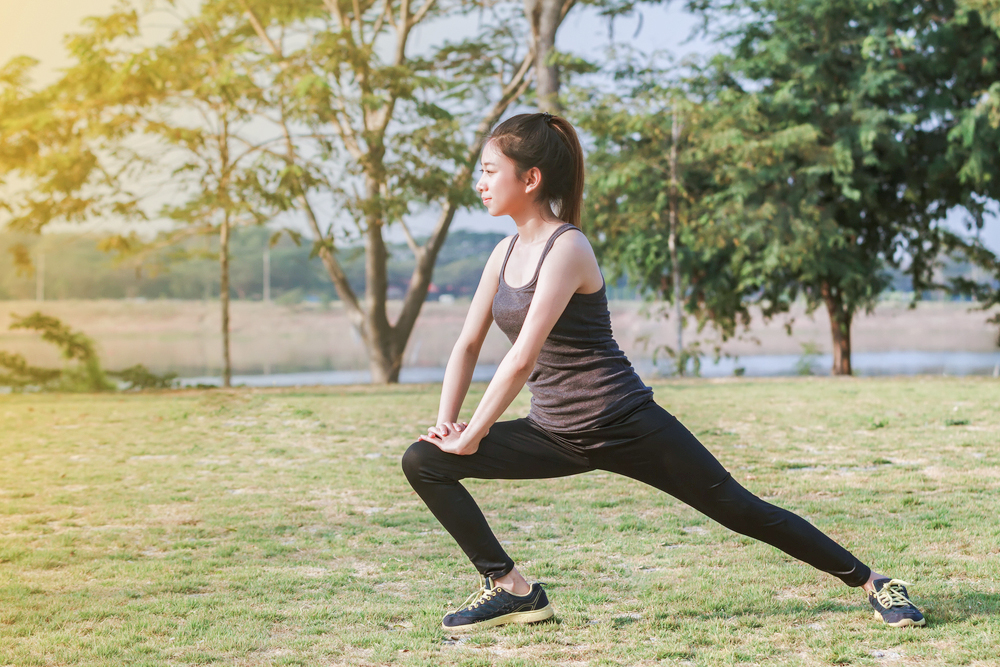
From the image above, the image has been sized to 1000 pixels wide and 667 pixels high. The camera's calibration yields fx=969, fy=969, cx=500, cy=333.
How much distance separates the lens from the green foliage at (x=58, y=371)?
51.2 feet

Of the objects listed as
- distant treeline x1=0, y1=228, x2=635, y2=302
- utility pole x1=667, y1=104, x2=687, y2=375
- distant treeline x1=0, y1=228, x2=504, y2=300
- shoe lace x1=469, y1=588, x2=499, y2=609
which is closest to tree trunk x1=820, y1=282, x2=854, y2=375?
distant treeline x1=0, y1=228, x2=635, y2=302

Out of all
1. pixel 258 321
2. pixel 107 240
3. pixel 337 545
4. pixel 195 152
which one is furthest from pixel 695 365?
pixel 258 321

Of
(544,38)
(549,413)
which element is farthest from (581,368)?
(544,38)

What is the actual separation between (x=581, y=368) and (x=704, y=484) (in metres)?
0.54

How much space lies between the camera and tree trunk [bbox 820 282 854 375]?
19.9 metres

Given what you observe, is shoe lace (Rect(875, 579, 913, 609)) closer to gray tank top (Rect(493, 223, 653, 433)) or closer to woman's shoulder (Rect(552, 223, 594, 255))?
gray tank top (Rect(493, 223, 653, 433))

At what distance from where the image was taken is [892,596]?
3.20m

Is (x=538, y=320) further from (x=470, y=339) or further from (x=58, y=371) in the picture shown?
(x=58, y=371)

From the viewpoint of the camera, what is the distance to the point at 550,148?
126 inches

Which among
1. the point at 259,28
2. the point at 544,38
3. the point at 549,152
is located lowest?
the point at 549,152

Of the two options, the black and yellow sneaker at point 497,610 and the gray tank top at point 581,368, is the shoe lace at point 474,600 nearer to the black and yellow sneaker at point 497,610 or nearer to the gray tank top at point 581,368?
the black and yellow sneaker at point 497,610

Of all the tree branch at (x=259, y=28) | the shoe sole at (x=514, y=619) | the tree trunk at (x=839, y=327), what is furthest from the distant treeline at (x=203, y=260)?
the tree trunk at (x=839, y=327)

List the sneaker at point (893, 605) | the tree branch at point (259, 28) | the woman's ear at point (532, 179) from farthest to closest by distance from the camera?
the tree branch at point (259, 28)
the woman's ear at point (532, 179)
the sneaker at point (893, 605)

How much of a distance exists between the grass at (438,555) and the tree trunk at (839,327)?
11.9 m
